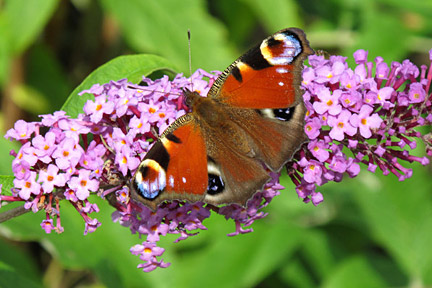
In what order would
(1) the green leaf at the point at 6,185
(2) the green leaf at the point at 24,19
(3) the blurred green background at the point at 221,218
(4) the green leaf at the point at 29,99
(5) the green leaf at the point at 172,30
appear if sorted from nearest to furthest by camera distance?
(1) the green leaf at the point at 6,185, (2) the green leaf at the point at 24,19, (3) the blurred green background at the point at 221,218, (5) the green leaf at the point at 172,30, (4) the green leaf at the point at 29,99

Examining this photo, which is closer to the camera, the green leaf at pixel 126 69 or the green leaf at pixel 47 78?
the green leaf at pixel 126 69

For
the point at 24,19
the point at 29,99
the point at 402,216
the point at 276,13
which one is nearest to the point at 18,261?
the point at 29,99

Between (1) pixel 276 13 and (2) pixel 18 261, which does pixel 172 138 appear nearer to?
(2) pixel 18 261

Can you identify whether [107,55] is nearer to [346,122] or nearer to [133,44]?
[133,44]

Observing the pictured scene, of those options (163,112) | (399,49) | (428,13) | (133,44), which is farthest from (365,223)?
(163,112)

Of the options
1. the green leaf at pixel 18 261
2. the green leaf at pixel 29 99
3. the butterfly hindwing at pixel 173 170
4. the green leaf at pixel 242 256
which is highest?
the butterfly hindwing at pixel 173 170

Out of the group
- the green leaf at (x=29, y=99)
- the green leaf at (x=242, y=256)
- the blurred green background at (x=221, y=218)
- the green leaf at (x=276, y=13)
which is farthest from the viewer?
the green leaf at (x=29, y=99)

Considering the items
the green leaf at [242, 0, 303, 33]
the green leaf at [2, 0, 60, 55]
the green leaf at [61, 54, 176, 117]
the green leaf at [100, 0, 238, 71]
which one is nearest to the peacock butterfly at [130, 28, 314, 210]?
the green leaf at [61, 54, 176, 117]

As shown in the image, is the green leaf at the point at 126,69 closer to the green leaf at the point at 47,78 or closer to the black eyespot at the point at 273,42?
the black eyespot at the point at 273,42

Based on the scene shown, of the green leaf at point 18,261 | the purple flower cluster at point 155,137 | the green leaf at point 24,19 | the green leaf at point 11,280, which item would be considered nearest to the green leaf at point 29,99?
the green leaf at point 24,19
